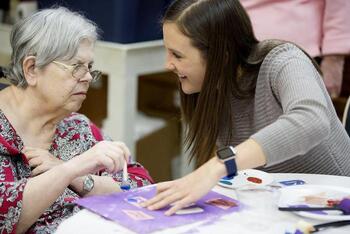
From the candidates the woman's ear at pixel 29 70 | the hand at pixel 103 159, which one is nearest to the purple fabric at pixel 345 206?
the hand at pixel 103 159

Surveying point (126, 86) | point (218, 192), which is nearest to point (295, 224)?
point (218, 192)

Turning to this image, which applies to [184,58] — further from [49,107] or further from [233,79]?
[49,107]

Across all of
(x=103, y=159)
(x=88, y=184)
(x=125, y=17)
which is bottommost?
(x=88, y=184)

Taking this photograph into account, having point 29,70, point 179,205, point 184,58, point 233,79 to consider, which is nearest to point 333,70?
point 233,79

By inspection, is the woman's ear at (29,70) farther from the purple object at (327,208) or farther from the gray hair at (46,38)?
the purple object at (327,208)

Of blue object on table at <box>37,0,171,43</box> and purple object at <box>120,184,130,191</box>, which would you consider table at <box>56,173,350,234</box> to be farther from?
blue object on table at <box>37,0,171,43</box>

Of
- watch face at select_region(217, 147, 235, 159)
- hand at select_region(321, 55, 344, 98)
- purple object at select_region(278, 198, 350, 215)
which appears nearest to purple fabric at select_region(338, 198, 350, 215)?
purple object at select_region(278, 198, 350, 215)

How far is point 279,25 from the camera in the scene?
2.60 meters

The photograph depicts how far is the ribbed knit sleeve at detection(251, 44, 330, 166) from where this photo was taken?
4.70 feet

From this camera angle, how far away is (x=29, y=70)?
175 cm

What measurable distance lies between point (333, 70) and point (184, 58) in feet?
3.16

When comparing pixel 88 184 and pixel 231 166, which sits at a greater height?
pixel 231 166

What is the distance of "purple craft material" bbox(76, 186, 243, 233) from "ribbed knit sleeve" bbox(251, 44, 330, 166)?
5.8 inches

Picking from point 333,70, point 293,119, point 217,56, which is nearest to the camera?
point 293,119
